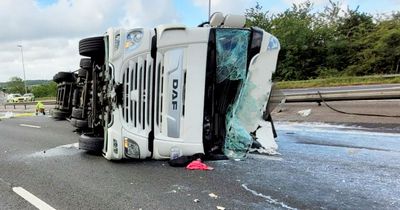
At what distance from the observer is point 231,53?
5203 millimetres

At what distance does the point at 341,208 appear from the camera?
320 cm

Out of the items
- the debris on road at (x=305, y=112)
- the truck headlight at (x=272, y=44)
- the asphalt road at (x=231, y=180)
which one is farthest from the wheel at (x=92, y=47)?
the debris on road at (x=305, y=112)

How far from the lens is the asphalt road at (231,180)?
11.3 ft

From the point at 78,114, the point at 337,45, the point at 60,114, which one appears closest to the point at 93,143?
the point at 78,114

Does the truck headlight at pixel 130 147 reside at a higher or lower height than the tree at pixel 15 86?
higher

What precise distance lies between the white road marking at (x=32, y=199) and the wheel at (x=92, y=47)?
2.16 m

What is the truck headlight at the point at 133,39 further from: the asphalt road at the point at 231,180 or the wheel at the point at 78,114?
the wheel at the point at 78,114

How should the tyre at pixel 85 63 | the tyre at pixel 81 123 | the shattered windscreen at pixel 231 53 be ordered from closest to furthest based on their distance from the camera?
the shattered windscreen at pixel 231 53, the tyre at pixel 85 63, the tyre at pixel 81 123

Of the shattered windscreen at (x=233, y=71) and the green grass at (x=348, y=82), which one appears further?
the green grass at (x=348, y=82)

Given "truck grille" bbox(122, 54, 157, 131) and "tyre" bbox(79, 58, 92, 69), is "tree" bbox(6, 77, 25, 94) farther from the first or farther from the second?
"truck grille" bbox(122, 54, 157, 131)

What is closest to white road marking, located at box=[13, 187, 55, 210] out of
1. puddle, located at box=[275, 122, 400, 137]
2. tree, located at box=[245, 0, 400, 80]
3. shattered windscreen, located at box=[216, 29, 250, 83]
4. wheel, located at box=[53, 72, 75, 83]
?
shattered windscreen, located at box=[216, 29, 250, 83]

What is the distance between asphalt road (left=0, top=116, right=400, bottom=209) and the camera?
136 inches

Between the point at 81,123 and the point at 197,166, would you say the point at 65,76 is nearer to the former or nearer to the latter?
the point at 81,123

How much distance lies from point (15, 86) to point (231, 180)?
297 feet
